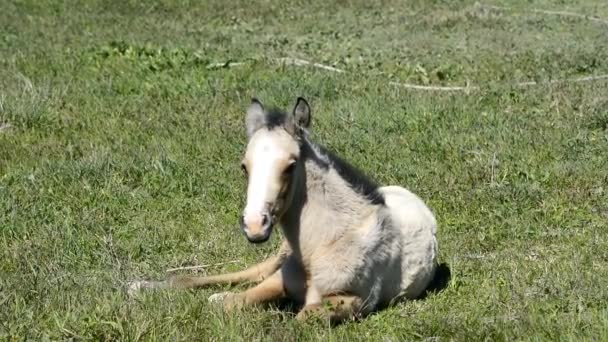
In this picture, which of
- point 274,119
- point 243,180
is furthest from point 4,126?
point 274,119

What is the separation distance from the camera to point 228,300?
658 cm

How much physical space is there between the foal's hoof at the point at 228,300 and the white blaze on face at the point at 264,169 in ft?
2.83

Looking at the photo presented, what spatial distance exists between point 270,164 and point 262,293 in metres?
1.19

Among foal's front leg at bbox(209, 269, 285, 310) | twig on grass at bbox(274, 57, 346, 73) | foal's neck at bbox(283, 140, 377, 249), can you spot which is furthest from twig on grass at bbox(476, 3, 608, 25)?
foal's front leg at bbox(209, 269, 285, 310)

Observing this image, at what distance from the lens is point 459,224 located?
8.69m

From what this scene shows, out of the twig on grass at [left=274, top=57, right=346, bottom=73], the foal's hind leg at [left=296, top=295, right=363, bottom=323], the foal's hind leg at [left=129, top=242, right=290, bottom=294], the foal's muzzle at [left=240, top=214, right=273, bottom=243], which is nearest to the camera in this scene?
the foal's muzzle at [left=240, top=214, right=273, bottom=243]

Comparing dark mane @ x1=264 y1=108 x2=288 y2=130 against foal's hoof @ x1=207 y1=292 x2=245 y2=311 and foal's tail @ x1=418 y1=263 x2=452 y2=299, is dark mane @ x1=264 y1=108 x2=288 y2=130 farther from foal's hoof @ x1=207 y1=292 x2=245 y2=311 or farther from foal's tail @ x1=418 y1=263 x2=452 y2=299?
foal's tail @ x1=418 y1=263 x2=452 y2=299

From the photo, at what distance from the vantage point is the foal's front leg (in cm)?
666

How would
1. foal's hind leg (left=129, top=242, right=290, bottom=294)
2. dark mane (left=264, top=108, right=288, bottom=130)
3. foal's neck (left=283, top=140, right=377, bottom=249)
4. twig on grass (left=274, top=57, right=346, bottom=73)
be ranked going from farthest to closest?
twig on grass (left=274, top=57, right=346, bottom=73)
foal's hind leg (left=129, top=242, right=290, bottom=294)
foal's neck (left=283, top=140, right=377, bottom=249)
dark mane (left=264, top=108, right=288, bottom=130)

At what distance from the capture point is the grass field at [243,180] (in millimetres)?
6094

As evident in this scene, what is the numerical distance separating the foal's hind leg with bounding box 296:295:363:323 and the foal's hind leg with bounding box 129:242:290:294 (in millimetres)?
840

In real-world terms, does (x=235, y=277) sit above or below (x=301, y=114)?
below

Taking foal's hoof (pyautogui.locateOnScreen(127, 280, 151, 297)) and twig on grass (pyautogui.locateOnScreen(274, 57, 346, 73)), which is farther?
twig on grass (pyautogui.locateOnScreen(274, 57, 346, 73))

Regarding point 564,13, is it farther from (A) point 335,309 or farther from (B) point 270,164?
(B) point 270,164
